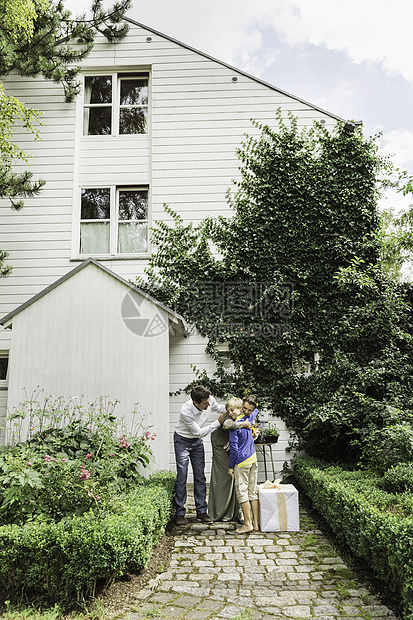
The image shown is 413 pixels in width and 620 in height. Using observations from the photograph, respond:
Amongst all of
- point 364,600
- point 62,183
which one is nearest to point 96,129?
point 62,183

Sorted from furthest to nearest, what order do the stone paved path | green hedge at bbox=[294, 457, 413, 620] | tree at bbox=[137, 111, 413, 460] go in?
tree at bbox=[137, 111, 413, 460] → the stone paved path → green hedge at bbox=[294, 457, 413, 620]

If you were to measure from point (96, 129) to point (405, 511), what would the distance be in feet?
35.1

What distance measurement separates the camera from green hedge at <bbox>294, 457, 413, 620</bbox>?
3.86m

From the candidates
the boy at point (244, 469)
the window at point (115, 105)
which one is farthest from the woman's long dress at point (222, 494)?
the window at point (115, 105)

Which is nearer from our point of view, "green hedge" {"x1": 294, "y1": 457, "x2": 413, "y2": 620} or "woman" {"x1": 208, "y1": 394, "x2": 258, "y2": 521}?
"green hedge" {"x1": 294, "y1": 457, "x2": 413, "y2": 620}

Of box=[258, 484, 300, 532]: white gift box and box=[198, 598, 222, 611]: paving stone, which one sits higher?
box=[258, 484, 300, 532]: white gift box

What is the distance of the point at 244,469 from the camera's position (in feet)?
21.6

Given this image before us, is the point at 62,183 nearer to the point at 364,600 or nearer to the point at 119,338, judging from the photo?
the point at 119,338

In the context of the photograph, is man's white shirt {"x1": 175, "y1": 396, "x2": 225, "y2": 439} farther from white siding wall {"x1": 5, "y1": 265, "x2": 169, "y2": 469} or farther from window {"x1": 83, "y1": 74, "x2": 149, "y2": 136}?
window {"x1": 83, "y1": 74, "x2": 149, "y2": 136}

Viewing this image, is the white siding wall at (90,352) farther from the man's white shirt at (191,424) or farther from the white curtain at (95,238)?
the white curtain at (95,238)

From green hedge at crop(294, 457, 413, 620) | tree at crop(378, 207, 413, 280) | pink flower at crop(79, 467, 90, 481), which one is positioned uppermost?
tree at crop(378, 207, 413, 280)

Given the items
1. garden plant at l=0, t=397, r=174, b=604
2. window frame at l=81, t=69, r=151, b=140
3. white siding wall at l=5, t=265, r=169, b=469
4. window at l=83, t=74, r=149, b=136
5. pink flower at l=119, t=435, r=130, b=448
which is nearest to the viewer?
garden plant at l=0, t=397, r=174, b=604

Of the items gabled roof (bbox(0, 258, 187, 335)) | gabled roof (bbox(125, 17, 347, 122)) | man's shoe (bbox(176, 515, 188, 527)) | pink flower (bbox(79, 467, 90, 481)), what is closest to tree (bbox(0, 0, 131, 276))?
gabled roof (bbox(125, 17, 347, 122))

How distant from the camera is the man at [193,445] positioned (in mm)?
6918
